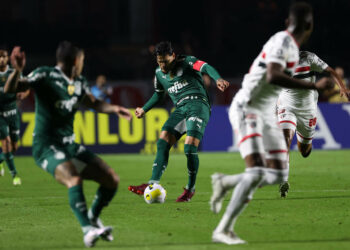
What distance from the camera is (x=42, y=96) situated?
22.3 ft

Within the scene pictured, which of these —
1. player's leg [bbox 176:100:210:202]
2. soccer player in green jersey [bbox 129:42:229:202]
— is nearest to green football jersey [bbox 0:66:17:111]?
soccer player in green jersey [bbox 129:42:229:202]

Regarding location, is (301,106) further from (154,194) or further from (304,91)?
(154,194)

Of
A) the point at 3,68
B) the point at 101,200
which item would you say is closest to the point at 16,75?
the point at 101,200

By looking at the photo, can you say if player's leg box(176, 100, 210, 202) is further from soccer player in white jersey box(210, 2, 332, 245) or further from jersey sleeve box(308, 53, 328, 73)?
soccer player in white jersey box(210, 2, 332, 245)

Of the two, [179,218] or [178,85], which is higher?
[178,85]

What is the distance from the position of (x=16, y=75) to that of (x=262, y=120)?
2264mm

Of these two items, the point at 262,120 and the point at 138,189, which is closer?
the point at 262,120

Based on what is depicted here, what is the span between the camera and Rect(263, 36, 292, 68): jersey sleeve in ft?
21.6

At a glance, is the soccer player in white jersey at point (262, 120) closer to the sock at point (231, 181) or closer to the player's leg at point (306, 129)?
the sock at point (231, 181)

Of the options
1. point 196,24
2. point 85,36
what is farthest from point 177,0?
point 85,36

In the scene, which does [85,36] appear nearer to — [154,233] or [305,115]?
[305,115]

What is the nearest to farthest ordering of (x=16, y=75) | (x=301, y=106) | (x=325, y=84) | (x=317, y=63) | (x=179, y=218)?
(x=325, y=84), (x=16, y=75), (x=179, y=218), (x=317, y=63), (x=301, y=106)

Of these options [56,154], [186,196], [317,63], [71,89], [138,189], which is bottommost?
[186,196]

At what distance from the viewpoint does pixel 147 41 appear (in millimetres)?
31969
